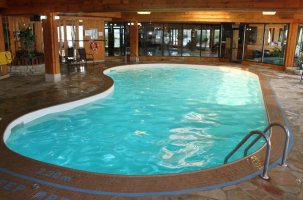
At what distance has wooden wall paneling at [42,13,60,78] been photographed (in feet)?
36.9

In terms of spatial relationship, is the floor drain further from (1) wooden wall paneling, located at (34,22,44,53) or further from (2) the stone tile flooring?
(1) wooden wall paneling, located at (34,22,44,53)


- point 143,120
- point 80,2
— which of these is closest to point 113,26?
point 80,2

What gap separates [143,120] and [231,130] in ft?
8.04

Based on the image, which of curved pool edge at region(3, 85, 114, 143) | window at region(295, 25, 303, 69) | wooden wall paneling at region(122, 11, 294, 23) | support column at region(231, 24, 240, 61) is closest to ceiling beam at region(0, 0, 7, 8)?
curved pool edge at region(3, 85, 114, 143)

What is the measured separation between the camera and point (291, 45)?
51.8 feet

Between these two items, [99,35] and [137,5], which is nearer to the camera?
[137,5]

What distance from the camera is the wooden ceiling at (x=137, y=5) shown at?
743cm

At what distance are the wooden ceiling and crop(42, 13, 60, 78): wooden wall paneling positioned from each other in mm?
472

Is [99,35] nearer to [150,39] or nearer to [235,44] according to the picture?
[150,39]

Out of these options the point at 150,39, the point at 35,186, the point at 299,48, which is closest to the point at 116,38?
the point at 150,39

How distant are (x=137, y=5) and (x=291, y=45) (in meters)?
10.7

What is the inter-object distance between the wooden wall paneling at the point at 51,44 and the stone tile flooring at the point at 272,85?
603 mm

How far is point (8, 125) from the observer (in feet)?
21.2

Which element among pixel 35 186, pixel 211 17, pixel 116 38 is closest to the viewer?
pixel 35 186
